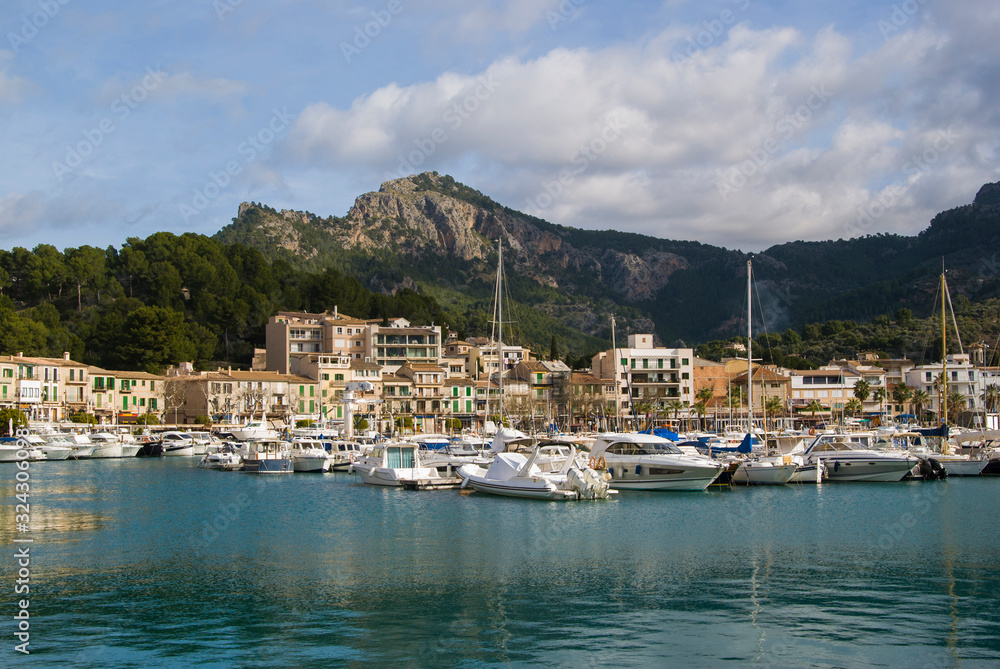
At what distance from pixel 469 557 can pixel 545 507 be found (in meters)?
13.0

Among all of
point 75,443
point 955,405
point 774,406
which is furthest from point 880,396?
point 75,443

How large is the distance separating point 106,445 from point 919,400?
8876cm

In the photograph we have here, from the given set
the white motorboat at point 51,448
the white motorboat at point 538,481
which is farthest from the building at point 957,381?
the white motorboat at point 51,448

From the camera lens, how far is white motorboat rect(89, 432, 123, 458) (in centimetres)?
7556

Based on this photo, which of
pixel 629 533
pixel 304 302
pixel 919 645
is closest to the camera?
pixel 919 645

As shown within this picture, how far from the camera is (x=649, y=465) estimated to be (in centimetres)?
4619

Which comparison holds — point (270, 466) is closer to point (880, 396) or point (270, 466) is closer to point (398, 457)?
point (398, 457)

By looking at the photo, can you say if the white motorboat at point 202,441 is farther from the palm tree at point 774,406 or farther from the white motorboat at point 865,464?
the palm tree at point 774,406

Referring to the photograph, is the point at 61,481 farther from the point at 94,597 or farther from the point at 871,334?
the point at 871,334

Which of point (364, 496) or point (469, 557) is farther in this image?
point (364, 496)

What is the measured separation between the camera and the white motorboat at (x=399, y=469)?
159 feet

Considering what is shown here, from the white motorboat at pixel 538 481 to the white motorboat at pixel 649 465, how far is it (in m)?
1.85

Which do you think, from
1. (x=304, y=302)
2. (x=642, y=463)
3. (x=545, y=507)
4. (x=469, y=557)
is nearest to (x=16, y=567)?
(x=469, y=557)

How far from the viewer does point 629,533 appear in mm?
31469
